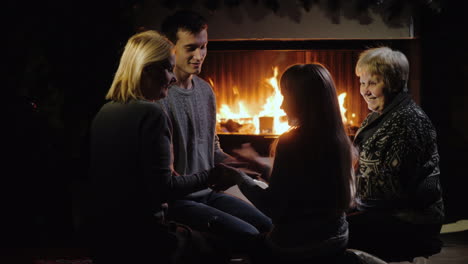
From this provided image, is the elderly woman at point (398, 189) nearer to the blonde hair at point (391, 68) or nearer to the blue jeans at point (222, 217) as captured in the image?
the blonde hair at point (391, 68)

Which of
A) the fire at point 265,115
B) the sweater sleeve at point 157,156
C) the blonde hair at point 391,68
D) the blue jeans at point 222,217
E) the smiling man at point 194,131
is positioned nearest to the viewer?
the sweater sleeve at point 157,156

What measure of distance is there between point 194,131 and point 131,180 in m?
0.77

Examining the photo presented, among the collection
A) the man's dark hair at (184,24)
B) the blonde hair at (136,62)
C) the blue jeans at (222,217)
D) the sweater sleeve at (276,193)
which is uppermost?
the man's dark hair at (184,24)

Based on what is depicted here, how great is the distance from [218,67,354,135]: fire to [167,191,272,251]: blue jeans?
147 cm

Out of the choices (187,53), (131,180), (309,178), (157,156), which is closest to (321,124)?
(309,178)

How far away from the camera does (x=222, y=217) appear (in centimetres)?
223

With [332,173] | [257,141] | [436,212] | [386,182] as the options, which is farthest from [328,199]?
[257,141]

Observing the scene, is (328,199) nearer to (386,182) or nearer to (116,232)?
(386,182)

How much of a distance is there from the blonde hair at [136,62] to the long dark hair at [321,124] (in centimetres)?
53

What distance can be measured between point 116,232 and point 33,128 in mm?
1995

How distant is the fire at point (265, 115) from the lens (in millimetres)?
3969

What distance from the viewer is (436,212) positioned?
228cm

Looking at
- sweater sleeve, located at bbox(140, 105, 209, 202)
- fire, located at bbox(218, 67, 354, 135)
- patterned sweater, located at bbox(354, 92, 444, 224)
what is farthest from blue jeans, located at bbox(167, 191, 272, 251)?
fire, located at bbox(218, 67, 354, 135)


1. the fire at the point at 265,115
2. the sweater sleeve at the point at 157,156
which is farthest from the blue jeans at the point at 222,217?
the fire at the point at 265,115
